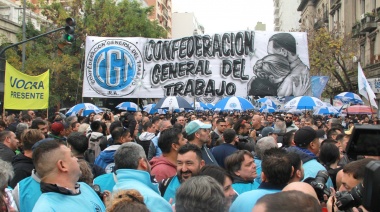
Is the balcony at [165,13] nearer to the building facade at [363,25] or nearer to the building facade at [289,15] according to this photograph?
the building facade at [289,15]

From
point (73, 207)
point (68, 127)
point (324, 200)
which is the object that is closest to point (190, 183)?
point (73, 207)

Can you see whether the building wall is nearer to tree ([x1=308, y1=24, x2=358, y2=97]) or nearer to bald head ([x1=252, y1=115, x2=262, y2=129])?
tree ([x1=308, y1=24, x2=358, y2=97])

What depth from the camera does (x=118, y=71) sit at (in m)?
16.9

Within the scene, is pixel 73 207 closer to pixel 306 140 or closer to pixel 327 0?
pixel 306 140

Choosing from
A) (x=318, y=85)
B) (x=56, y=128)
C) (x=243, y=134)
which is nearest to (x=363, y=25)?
(x=318, y=85)

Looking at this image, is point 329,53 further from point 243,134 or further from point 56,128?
point 56,128

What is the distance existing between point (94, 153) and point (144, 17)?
35.7 metres

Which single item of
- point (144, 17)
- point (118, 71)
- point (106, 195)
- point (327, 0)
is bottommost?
point (106, 195)

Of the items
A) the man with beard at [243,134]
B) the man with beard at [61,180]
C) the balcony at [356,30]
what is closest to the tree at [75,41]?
the balcony at [356,30]

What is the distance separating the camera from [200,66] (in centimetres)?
1725

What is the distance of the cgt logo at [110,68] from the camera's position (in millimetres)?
16828

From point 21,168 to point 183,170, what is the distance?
1.81 meters

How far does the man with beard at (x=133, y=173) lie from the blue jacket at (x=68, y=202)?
8.8 inches

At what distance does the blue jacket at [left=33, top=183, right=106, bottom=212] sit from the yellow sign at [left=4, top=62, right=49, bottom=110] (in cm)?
922
